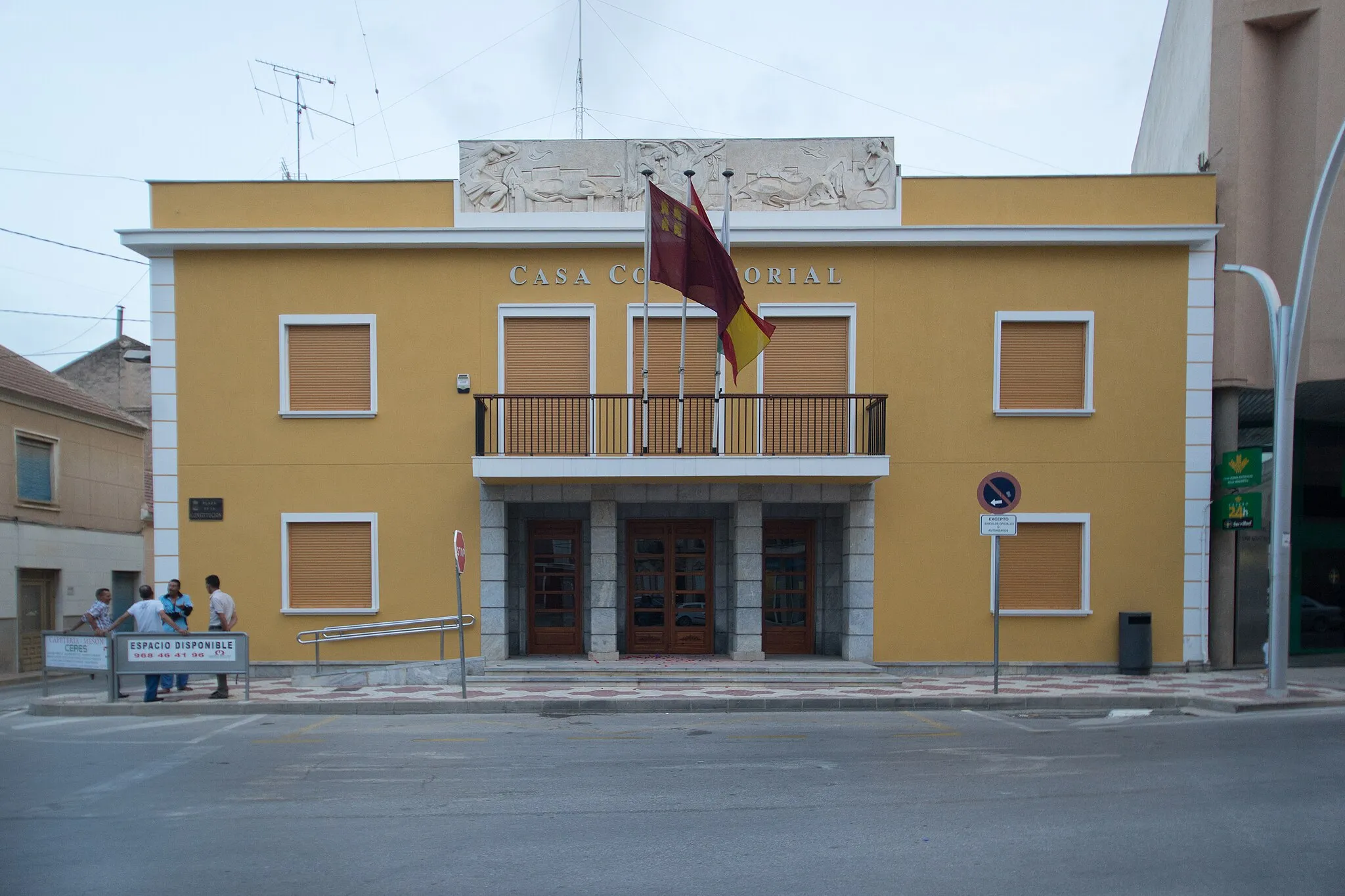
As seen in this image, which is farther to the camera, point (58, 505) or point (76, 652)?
point (58, 505)

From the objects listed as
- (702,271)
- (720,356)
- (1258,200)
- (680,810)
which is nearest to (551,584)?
(720,356)

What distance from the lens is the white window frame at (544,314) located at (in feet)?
52.3

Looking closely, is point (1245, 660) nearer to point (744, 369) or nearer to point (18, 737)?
point (744, 369)

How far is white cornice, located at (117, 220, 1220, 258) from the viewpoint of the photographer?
15703mm

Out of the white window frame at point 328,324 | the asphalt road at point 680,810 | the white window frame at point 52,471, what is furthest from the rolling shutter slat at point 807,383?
the white window frame at point 52,471

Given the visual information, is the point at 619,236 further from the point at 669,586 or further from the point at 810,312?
the point at 669,586

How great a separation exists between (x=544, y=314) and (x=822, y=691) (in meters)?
7.09

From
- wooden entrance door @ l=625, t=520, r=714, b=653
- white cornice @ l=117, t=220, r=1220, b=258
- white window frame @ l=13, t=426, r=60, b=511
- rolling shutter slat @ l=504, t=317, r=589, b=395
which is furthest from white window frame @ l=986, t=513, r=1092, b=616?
white window frame @ l=13, t=426, r=60, b=511

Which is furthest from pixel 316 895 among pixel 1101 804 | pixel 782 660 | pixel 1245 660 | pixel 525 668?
pixel 1245 660

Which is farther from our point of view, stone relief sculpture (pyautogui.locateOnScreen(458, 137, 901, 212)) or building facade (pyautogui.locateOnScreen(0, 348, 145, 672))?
building facade (pyautogui.locateOnScreen(0, 348, 145, 672))

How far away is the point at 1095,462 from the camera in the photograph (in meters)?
15.9

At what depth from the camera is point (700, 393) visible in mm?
16125

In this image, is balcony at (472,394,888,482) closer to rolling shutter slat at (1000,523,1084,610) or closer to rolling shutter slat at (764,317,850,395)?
rolling shutter slat at (764,317,850,395)

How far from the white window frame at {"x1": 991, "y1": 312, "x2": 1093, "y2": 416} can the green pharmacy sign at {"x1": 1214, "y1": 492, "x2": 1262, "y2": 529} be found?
2.44 m
